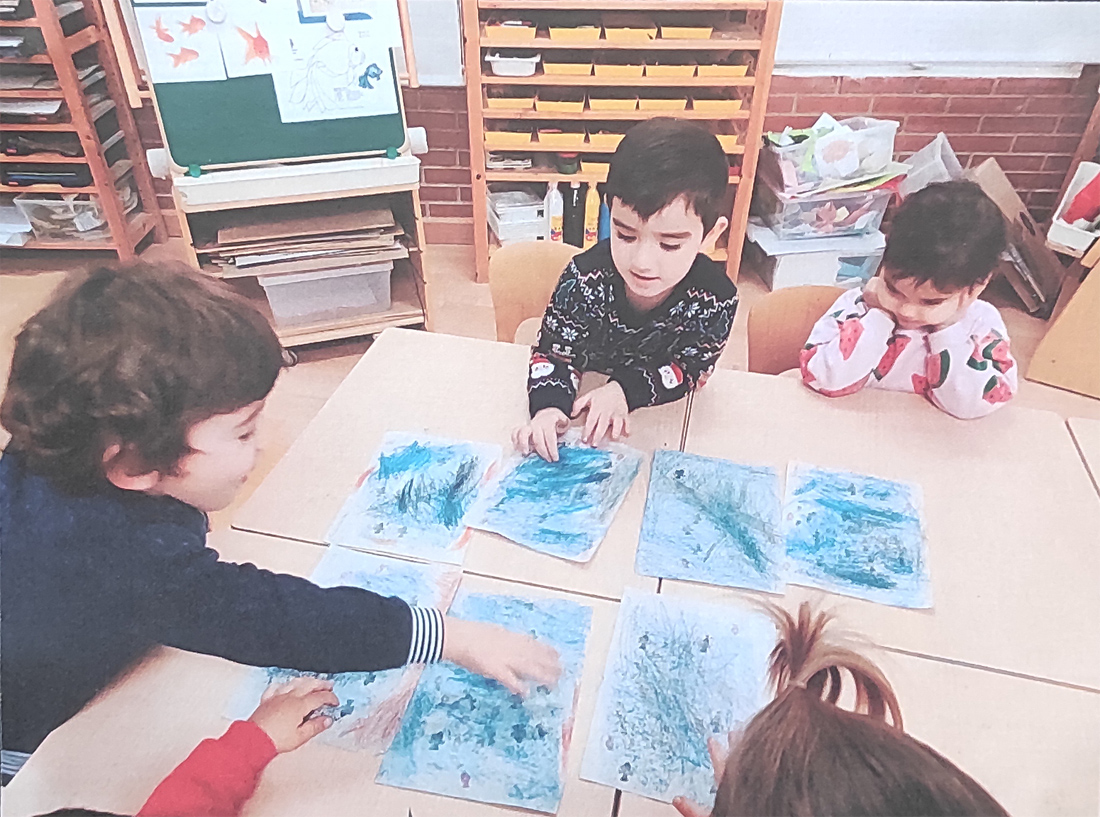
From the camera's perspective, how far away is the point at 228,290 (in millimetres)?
749

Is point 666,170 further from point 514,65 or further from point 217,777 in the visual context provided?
point 514,65

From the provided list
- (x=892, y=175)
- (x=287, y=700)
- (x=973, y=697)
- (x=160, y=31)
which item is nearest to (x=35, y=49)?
(x=160, y=31)

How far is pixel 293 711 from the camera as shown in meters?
0.75

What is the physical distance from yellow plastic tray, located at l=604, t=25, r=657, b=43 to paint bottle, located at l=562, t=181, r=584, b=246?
0.43 m

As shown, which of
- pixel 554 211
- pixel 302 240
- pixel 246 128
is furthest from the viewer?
pixel 554 211

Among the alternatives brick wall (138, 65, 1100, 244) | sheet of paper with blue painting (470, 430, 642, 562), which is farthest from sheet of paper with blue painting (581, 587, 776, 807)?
brick wall (138, 65, 1100, 244)

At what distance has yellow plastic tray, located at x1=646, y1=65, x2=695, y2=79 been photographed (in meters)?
2.20

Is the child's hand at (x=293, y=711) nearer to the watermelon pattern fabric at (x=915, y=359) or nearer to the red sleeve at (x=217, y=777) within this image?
the red sleeve at (x=217, y=777)

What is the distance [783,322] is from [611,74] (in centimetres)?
118

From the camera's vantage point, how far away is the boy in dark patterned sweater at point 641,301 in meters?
1.09

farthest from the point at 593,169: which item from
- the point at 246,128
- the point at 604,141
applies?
the point at 246,128

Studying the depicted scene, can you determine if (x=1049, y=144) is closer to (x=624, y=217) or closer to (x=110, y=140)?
(x=624, y=217)

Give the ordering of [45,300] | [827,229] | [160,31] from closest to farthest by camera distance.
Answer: [45,300], [160,31], [827,229]

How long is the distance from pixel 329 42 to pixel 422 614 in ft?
4.96
